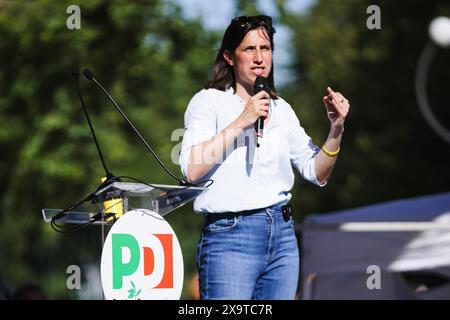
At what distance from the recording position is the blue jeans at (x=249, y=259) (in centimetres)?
414

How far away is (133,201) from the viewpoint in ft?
14.4

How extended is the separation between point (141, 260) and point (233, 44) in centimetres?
95

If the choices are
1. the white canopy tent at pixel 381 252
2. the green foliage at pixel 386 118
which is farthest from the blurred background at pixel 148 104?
the white canopy tent at pixel 381 252

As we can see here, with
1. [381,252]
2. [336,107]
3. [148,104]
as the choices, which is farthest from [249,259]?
[148,104]

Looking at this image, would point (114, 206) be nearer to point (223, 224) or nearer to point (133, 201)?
point (133, 201)

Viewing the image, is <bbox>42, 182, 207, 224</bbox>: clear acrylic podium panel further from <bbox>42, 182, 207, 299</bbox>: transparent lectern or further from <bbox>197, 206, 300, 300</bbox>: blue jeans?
<bbox>197, 206, 300, 300</bbox>: blue jeans

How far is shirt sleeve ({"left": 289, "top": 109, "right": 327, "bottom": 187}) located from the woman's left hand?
0.16m

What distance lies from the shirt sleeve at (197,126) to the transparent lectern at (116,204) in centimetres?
13

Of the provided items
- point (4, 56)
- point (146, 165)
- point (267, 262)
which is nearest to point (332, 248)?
point (267, 262)

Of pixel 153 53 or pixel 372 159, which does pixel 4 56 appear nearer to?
pixel 153 53

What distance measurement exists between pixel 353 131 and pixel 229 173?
68.2 ft

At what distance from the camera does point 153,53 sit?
14.7 meters

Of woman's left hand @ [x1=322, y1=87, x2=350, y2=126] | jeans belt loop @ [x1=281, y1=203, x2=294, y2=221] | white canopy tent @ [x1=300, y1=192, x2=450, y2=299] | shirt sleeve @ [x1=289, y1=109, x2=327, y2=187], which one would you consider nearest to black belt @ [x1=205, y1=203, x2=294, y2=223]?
jeans belt loop @ [x1=281, y1=203, x2=294, y2=221]

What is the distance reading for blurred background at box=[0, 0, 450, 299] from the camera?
13.8 metres
